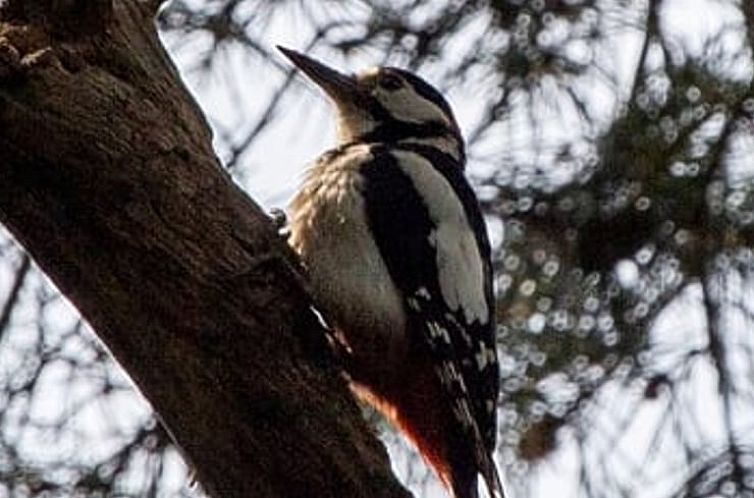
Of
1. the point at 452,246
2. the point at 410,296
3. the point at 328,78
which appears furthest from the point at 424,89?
the point at 410,296

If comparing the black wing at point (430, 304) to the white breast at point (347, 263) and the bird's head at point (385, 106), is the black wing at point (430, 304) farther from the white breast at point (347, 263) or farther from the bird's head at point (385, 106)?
the bird's head at point (385, 106)

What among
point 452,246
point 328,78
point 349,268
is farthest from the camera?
point 328,78

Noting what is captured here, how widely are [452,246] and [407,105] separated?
0.54 m

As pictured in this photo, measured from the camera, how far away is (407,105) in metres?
3.66

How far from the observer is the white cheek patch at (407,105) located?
3.65m

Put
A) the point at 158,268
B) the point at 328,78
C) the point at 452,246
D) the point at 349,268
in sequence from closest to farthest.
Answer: the point at 158,268
the point at 349,268
the point at 452,246
the point at 328,78

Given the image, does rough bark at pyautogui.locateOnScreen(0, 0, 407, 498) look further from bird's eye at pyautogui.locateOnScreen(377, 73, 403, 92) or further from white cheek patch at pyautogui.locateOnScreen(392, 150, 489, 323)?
bird's eye at pyautogui.locateOnScreen(377, 73, 403, 92)

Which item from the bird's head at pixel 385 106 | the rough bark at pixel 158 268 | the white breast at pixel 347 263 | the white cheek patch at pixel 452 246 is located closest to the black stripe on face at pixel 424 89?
the bird's head at pixel 385 106

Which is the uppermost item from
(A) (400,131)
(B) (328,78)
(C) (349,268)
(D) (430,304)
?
(B) (328,78)

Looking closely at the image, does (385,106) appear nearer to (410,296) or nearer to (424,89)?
(424,89)

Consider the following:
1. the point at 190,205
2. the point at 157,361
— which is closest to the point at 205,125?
the point at 190,205

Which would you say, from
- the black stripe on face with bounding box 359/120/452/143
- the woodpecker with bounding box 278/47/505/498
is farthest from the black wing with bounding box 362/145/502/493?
the black stripe on face with bounding box 359/120/452/143

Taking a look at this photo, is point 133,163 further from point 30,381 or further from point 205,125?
point 30,381

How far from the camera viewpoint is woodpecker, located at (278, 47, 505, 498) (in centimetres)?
306
